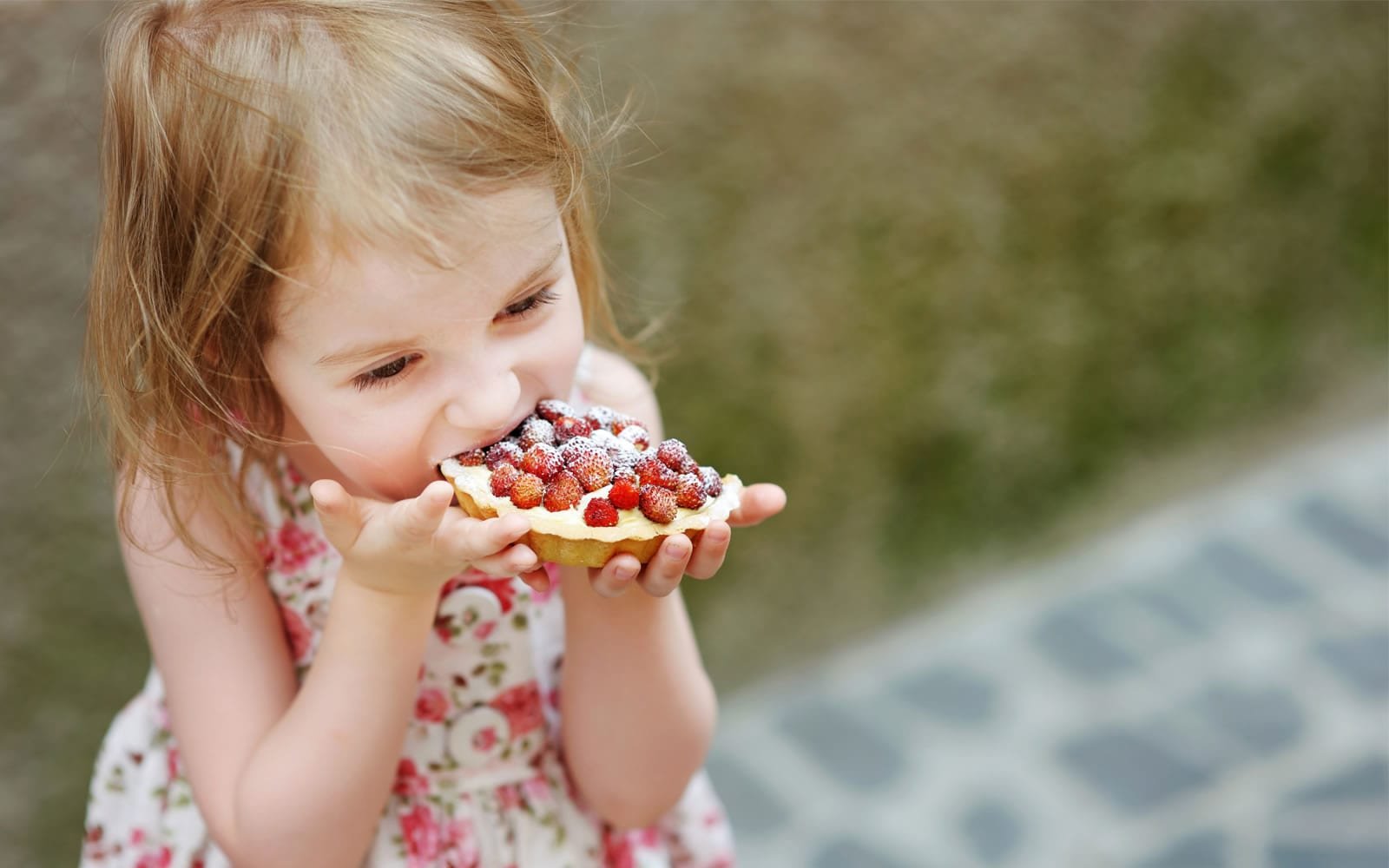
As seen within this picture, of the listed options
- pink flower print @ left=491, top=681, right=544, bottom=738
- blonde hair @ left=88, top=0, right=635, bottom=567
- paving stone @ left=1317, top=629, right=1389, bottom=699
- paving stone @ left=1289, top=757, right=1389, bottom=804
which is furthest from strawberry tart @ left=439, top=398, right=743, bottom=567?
paving stone @ left=1317, top=629, right=1389, bottom=699

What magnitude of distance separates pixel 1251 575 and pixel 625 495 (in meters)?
2.46

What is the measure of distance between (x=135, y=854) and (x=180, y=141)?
2.86 ft

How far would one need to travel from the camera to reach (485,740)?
4.77 ft

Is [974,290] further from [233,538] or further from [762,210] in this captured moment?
[233,538]

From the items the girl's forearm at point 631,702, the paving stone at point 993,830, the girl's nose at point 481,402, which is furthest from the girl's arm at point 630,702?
the paving stone at point 993,830

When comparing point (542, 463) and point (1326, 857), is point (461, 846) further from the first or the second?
point (1326, 857)

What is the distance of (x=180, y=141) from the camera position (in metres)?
1.12

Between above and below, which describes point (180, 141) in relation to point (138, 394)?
above

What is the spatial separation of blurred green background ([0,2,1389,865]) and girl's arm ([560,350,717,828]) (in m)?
0.96

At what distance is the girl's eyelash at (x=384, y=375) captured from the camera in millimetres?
1151

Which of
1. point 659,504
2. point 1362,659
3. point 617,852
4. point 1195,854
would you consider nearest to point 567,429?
point 659,504

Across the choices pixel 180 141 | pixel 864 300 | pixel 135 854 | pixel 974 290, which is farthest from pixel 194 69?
pixel 974 290

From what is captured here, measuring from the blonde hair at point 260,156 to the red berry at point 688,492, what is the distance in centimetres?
28

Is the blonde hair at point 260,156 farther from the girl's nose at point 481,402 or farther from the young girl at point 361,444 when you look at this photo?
the girl's nose at point 481,402
